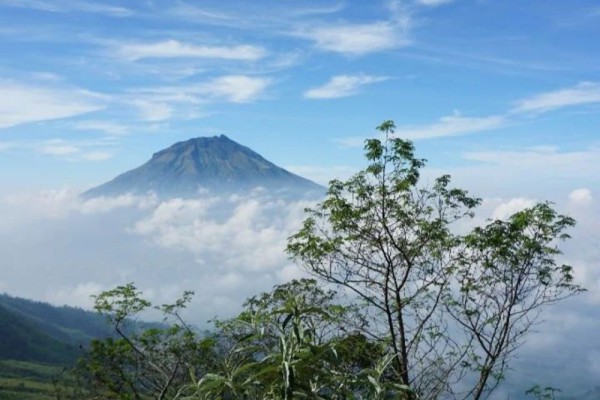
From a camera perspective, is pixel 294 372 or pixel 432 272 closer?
pixel 294 372

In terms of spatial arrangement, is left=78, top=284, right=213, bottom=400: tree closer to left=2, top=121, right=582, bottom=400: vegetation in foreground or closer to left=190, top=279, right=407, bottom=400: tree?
left=2, top=121, right=582, bottom=400: vegetation in foreground

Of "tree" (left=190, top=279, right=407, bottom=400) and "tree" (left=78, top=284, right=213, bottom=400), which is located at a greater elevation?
"tree" (left=190, top=279, right=407, bottom=400)

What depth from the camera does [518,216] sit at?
17000 mm

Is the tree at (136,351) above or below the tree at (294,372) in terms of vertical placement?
below

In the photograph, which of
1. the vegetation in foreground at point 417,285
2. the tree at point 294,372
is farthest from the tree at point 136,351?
the tree at point 294,372

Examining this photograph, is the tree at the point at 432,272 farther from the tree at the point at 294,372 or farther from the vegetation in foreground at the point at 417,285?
the tree at the point at 294,372

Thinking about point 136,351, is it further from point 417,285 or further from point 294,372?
point 294,372

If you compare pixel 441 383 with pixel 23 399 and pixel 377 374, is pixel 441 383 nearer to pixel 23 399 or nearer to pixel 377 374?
pixel 377 374

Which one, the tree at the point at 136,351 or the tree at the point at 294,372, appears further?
the tree at the point at 136,351

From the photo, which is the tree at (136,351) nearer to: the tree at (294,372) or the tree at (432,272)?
the tree at (432,272)

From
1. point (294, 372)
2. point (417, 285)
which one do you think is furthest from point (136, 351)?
point (294, 372)

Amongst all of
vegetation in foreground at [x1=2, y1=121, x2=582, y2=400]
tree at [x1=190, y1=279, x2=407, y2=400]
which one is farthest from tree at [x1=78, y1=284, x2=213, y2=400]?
tree at [x1=190, y1=279, x2=407, y2=400]

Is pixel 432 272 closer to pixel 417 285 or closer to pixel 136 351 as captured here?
pixel 417 285

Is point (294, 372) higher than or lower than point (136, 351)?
higher
